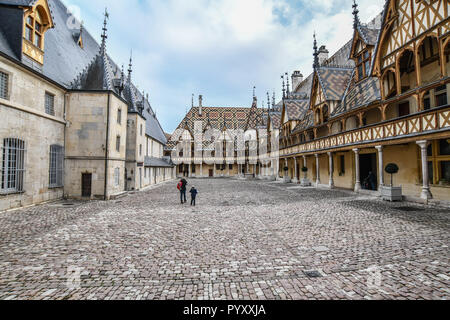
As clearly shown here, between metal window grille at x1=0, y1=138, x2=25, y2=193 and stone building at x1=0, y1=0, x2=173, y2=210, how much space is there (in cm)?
4

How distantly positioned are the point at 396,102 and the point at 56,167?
74.5ft

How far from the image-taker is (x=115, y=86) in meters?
17.8

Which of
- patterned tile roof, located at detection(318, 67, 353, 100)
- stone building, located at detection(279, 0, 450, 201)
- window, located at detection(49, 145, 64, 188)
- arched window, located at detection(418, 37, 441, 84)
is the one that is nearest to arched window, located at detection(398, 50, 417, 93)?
stone building, located at detection(279, 0, 450, 201)

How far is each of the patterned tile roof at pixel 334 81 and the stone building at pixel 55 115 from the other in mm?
18053

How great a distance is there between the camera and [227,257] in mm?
5051

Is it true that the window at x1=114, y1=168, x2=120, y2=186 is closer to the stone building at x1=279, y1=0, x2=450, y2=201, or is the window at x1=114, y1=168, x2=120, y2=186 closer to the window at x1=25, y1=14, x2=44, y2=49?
the window at x1=25, y1=14, x2=44, y2=49

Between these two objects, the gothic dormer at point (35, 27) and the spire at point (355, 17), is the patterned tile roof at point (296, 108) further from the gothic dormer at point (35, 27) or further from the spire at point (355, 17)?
the gothic dormer at point (35, 27)

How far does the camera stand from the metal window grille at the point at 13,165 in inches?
403

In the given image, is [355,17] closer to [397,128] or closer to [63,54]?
[397,128]

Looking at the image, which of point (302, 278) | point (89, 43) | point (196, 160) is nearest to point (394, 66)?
point (302, 278)

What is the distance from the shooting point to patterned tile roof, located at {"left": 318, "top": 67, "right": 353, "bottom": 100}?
20.3 metres
